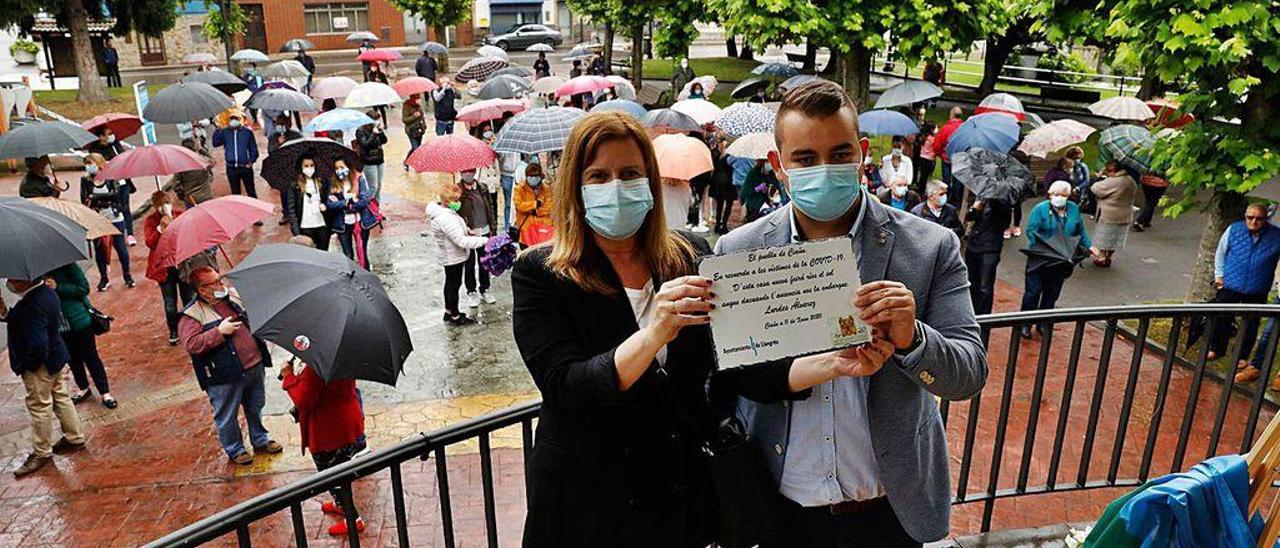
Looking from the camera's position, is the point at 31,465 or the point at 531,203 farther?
the point at 531,203

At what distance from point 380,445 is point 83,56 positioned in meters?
23.4

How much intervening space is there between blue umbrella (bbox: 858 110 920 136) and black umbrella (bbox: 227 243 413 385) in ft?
31.5

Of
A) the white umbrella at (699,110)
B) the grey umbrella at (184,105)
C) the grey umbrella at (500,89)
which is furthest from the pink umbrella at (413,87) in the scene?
the white umbrella at (699,110)

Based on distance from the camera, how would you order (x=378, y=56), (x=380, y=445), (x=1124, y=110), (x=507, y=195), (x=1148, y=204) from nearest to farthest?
(x=380, y=445) < (x=507, y=195) < (x=1148, y=204) < (x=1124, y=110) < (x=378, y=56)

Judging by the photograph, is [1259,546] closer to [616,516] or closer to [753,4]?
[616,516]

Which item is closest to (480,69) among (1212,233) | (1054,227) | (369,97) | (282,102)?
(369,97)

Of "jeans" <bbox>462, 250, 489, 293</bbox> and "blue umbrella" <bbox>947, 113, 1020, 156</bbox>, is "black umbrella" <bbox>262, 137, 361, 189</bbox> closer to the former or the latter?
"jeans" <bbox>462, 250, 489, 293</bbox>

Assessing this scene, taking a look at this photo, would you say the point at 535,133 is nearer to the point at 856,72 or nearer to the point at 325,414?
the point at 325,414

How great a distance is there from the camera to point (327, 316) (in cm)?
518

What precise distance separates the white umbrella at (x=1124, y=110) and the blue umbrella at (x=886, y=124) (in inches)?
→ 179

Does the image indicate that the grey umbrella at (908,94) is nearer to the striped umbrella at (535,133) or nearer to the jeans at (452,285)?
the striped umbrella at (535,133)

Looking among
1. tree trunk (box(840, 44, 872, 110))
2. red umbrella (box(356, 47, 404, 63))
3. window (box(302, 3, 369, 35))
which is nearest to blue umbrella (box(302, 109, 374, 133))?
tree trunk (box(840, 44, 872, 110))

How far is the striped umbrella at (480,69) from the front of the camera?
2333cm

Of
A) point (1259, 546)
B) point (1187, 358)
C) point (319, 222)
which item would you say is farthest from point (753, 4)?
point (1259, 546)
